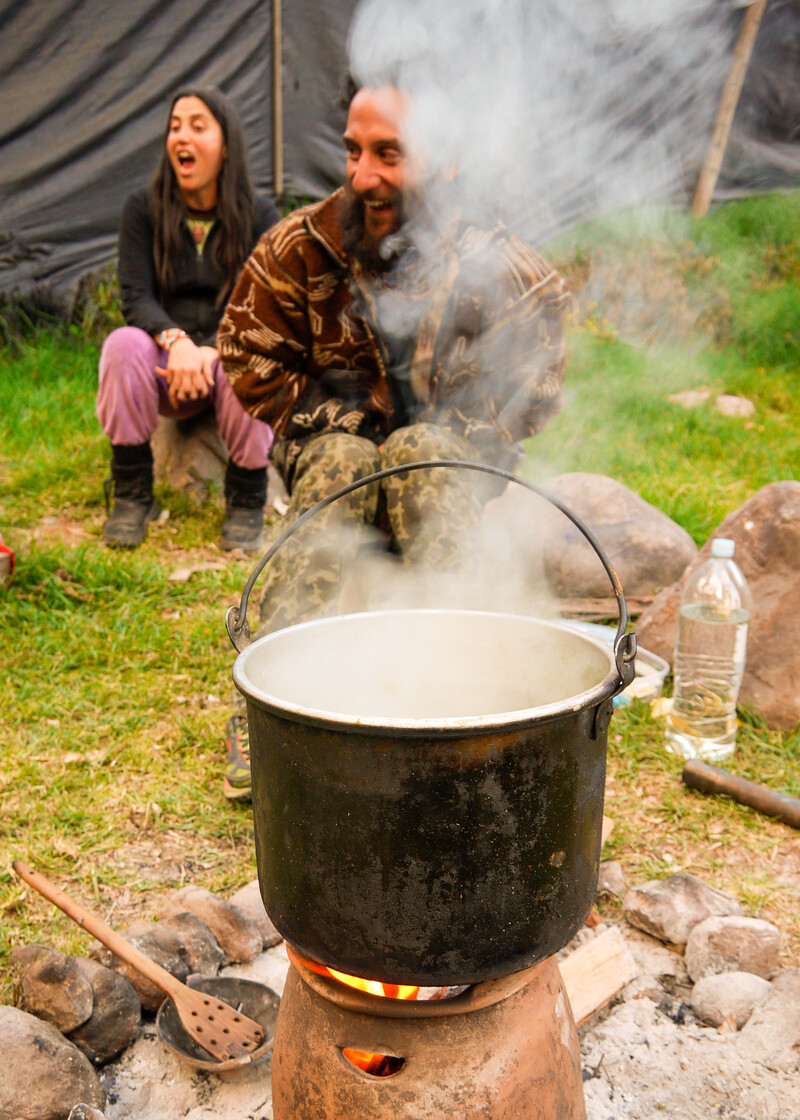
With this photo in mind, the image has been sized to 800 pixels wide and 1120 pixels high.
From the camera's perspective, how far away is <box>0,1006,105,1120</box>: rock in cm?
161

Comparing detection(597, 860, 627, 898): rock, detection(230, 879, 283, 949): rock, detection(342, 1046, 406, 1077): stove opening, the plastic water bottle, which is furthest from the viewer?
the plastic water bottle

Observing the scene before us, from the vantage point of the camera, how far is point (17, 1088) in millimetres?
1613

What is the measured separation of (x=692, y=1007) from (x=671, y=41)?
4075 millimetres

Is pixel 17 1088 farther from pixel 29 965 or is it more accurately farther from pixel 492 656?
pixel 492 656

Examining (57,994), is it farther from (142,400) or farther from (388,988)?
(142,400)

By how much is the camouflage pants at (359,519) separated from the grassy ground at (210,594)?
698 millimetres

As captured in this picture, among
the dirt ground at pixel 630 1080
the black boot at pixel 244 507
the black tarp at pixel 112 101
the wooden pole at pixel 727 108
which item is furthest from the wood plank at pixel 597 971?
the black tarp at pixel 112 101

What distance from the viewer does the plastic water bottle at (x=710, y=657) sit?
3.21 meters

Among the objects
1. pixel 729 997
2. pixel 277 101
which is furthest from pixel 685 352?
pixel 729 997

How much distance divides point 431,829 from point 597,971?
3.53 ft

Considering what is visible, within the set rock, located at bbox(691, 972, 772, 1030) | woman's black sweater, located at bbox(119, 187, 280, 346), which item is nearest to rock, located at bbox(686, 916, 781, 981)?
rock, located at bbox(691, 972, 772, 1030)

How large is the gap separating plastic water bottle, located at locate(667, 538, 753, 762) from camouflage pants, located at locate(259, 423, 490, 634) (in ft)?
3.37

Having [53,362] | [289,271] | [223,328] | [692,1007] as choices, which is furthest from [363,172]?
[53,362]

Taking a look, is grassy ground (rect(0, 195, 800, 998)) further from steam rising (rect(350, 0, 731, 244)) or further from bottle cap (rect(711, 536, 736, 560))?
steam rising (rect(350, 0, 731, 244))
